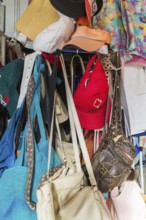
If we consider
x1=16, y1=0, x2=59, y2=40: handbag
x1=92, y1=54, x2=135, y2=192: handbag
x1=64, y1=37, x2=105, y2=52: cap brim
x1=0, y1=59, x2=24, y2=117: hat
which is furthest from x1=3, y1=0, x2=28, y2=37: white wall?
x1=92, y1=54, x2=135, y2=192: handbag

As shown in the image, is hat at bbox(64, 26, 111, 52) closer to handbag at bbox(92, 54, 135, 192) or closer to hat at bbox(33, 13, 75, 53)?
hat at bbox(33, 13, 75, 53)

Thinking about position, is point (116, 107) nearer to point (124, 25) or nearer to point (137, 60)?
point (137, 60)

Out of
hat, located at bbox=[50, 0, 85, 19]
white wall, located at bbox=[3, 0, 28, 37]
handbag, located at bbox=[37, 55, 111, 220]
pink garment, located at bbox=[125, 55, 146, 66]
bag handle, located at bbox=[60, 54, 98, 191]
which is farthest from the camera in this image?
white wall, located at bbox=[3, 0, 28, 37]

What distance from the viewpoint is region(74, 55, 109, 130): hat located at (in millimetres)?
857

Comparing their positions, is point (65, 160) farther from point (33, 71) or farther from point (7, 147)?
point (33, 71)

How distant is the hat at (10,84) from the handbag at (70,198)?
0.94 ft

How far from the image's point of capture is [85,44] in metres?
0.86

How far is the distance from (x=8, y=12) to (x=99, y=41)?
21.3 inches

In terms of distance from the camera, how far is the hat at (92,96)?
33.7 inches

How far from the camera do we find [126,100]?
989 mm

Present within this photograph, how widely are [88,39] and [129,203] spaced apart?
0.65 metres

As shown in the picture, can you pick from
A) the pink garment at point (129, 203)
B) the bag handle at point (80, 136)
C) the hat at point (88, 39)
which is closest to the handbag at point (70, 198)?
the bag handle at point (80, 136)

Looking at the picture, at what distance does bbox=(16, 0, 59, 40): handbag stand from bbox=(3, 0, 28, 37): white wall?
0.19 metres

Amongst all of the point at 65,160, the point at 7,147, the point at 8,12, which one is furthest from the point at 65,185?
the point at 8,12
